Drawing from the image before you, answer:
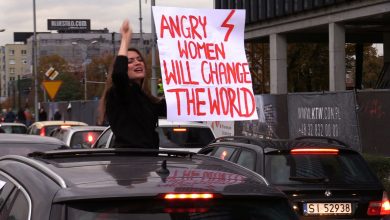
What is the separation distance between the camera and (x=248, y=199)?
3539 millimetres

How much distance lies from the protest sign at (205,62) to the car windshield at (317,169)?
2.09 feet

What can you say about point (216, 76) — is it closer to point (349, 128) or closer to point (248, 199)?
point (248, 199)

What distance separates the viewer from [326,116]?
72.5 ft

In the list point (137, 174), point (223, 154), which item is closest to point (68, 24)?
point (223, 154)

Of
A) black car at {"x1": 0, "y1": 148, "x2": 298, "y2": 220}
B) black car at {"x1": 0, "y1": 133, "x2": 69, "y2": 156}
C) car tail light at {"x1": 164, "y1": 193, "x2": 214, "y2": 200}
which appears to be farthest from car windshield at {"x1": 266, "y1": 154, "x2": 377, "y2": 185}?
car tail light at {"x1": 164, "y1": 193, "x2": 214, "y2": 200}

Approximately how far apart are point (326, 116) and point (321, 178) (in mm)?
13854

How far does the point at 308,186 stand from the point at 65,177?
198 inches

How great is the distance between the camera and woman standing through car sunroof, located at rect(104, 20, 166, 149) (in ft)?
19.7

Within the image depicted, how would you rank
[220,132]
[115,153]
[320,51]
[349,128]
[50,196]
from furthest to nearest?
[320,51]
[220,132]
[349,128]
[115,153]
[50,196]

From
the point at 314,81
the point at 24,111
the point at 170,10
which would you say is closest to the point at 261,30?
the point at 24,111

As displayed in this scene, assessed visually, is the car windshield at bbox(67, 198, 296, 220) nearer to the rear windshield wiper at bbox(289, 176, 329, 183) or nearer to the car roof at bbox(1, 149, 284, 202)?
the car roof at bbox(1, 149, 284, 202)

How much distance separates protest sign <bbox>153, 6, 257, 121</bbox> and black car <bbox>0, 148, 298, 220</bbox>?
14.1ft

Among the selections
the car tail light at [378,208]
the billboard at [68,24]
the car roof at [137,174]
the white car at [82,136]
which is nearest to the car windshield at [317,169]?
the car tail light at [378,208]

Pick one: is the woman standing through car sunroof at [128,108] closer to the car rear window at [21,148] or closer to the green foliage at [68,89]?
the car rear window at [21,148]
